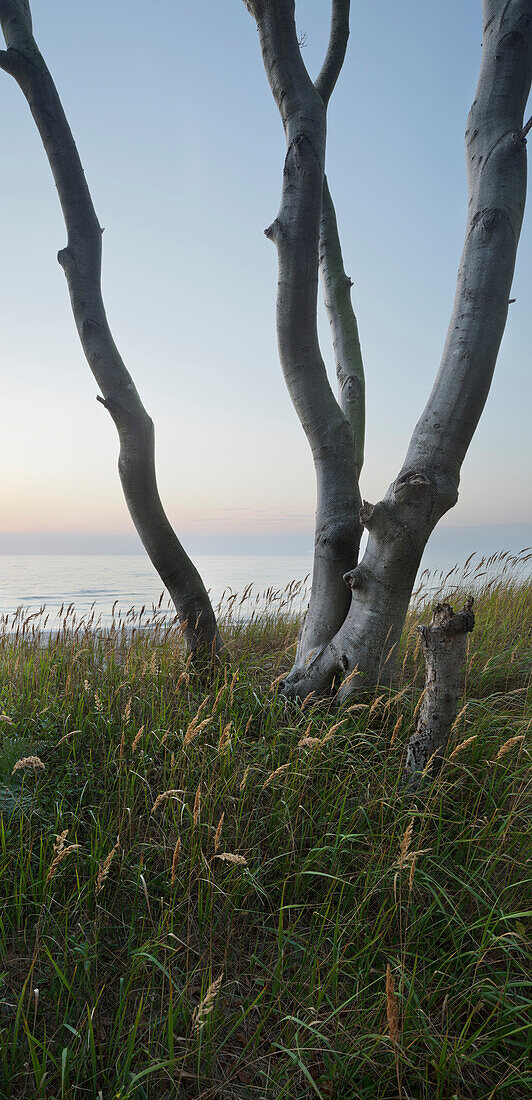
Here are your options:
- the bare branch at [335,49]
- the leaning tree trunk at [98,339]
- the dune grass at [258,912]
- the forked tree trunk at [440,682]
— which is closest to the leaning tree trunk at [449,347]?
the dune grass at [258,912]

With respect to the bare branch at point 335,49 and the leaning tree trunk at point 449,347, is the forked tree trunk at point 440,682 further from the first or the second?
the bare branch at point 335,49

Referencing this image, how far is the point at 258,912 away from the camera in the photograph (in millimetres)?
1992

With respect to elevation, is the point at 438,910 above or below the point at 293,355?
below

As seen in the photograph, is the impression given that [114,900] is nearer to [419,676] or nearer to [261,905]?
[261,905]

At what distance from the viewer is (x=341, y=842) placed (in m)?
2.17

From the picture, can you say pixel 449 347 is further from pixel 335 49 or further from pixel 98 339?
pixel 335 49

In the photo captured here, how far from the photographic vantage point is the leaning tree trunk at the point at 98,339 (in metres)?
3.89

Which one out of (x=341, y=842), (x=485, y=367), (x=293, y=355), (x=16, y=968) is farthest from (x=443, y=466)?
(x=16, y=968)

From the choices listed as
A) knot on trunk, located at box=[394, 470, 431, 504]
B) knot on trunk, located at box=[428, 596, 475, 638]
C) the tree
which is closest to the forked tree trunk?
knot on trunk, located at box=[428, 596, 475, 638]

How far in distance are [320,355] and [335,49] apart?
2.69 meters

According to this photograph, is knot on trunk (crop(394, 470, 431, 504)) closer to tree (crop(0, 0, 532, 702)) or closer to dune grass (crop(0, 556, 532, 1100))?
tree (crop(0, 0, 532, 702))

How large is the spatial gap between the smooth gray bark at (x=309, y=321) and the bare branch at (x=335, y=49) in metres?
0.79

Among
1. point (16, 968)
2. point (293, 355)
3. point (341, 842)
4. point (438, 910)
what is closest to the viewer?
point (16, 968)

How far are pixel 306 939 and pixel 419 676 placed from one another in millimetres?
2118
